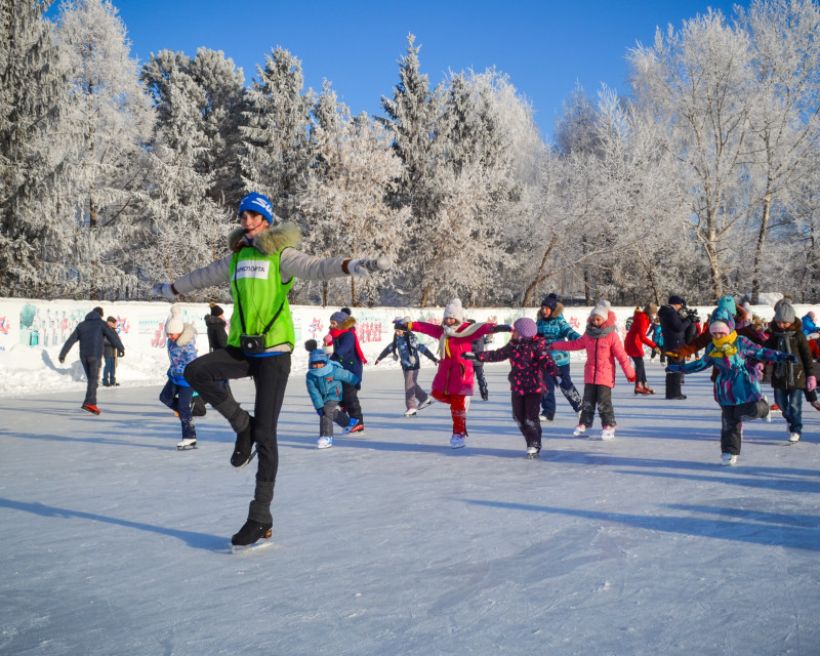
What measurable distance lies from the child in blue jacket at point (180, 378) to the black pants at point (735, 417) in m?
5.27

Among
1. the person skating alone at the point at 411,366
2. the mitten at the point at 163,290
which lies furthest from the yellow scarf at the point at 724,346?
the mitten at the point at 163,290

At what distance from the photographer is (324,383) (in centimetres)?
809

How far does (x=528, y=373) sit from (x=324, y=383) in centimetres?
238

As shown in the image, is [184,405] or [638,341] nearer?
[184,405]

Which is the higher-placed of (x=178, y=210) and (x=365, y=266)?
(x=178, y=210)

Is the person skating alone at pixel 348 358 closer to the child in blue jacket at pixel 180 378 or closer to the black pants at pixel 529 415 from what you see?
the child in blue jacket at pixel 180 378

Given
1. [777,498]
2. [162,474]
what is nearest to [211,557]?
[162,474]

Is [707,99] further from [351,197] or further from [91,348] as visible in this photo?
[91,348]

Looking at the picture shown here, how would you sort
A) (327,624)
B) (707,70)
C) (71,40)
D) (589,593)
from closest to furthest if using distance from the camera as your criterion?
(327,624) < (589,593) < (71,40) < (707,70)

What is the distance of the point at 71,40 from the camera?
26172 mm

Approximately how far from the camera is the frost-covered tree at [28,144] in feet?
69.9

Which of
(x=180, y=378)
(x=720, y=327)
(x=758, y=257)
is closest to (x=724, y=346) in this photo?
(x=720, y=327)

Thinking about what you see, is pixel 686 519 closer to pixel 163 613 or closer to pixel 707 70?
pixel 163 613

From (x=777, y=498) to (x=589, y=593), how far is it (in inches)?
100
